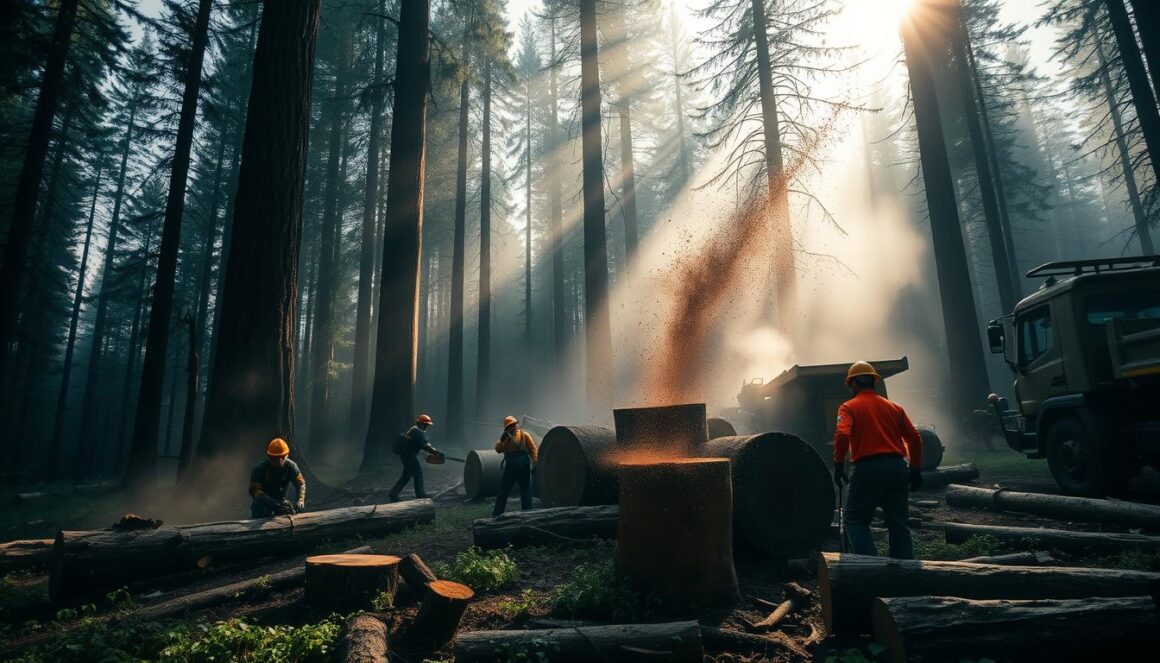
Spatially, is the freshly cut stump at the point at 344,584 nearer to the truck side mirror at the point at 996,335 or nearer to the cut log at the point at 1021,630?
the cut log at the point at 1021,630

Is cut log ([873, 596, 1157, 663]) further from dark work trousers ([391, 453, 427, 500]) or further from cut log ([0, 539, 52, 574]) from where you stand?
cut log ([0, 539, 52, 574])

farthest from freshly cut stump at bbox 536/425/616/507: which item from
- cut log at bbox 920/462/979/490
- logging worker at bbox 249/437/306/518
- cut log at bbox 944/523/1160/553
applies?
cut log at bbox 920/462/979/490

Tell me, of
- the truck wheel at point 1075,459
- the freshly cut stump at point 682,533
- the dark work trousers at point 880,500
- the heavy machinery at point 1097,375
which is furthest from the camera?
the truck wheel at point 1075,459

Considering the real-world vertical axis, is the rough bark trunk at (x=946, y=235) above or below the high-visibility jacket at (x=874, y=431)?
above

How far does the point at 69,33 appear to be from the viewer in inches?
568

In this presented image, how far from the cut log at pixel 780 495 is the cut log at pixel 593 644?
2444mm

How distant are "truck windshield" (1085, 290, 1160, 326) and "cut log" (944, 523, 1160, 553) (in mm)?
3646

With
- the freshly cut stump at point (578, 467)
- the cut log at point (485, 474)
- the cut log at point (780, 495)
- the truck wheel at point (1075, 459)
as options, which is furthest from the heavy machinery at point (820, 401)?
the cut log at point (485, 474)

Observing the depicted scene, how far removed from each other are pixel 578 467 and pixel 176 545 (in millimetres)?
5078

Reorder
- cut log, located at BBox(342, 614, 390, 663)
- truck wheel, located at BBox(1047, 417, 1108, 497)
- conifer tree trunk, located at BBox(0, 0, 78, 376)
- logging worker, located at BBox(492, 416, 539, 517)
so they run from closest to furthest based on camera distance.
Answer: cut log, located at BBox(342, 614, 390, 663)
truck wheel, located at BBox(1047, 417, 1108, 497)
logging worker, located at BBox(492, 416, 539, 517)
conifer tree trunk, located at BBox(0, 0, 78, 376)

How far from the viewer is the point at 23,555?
675 cm

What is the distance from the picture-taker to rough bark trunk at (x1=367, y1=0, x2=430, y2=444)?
13.6m

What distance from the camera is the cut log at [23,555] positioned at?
6629 millimetres

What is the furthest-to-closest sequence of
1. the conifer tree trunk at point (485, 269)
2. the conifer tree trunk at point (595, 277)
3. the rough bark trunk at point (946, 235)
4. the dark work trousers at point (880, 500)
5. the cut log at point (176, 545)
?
the conifer tree trunk at point (485, 269) < the conifer tree trunk at point (595, 277) < the rough bark trunk at point (946, 235) < the cut log at point (176, 545) < the dark work trousers at point (880, 500)
